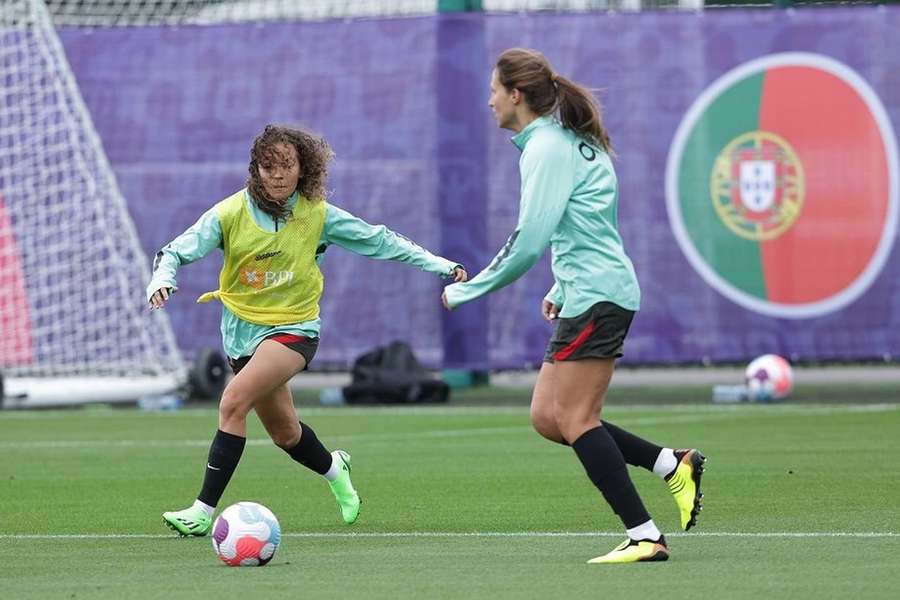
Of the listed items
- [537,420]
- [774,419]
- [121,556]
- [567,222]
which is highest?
[567,222]

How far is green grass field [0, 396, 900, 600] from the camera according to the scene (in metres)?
7.04

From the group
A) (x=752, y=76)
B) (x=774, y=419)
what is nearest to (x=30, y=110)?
(x=752, y=76)

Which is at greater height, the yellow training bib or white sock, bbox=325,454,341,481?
the yellow training bib

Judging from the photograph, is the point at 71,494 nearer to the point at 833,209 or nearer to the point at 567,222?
the point at 567,222

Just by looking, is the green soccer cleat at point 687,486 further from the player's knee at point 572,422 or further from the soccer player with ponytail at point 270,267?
the soccer player with ponytail at point 270,267

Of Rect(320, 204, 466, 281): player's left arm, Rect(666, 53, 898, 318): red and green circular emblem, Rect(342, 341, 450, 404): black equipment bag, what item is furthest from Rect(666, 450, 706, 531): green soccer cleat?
Rect(666, 53, 898, 318): red and green circular emblem

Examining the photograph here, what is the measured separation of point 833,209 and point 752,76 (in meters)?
1.60

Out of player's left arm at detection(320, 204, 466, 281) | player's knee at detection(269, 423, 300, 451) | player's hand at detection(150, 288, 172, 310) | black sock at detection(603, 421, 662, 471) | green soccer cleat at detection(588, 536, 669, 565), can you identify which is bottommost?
green soccer cleat at detection(588, 536, 669, 565)

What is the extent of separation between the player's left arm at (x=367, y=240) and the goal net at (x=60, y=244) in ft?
36.8

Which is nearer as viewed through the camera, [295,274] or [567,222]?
[567,222]

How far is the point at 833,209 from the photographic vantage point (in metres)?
19.5

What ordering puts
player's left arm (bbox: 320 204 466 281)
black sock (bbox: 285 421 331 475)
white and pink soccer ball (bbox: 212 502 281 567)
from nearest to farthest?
white and pink soccer ball (bbox: 212 502 281 567) → player's left arm (bbox: 320 204 466 281) → black sock (bbox: 285 421 331 475)

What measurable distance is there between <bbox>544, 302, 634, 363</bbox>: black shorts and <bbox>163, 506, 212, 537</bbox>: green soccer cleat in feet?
7.36

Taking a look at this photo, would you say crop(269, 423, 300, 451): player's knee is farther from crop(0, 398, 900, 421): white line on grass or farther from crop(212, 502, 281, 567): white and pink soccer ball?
crop(0, 398, 900, 421): white line on grass
